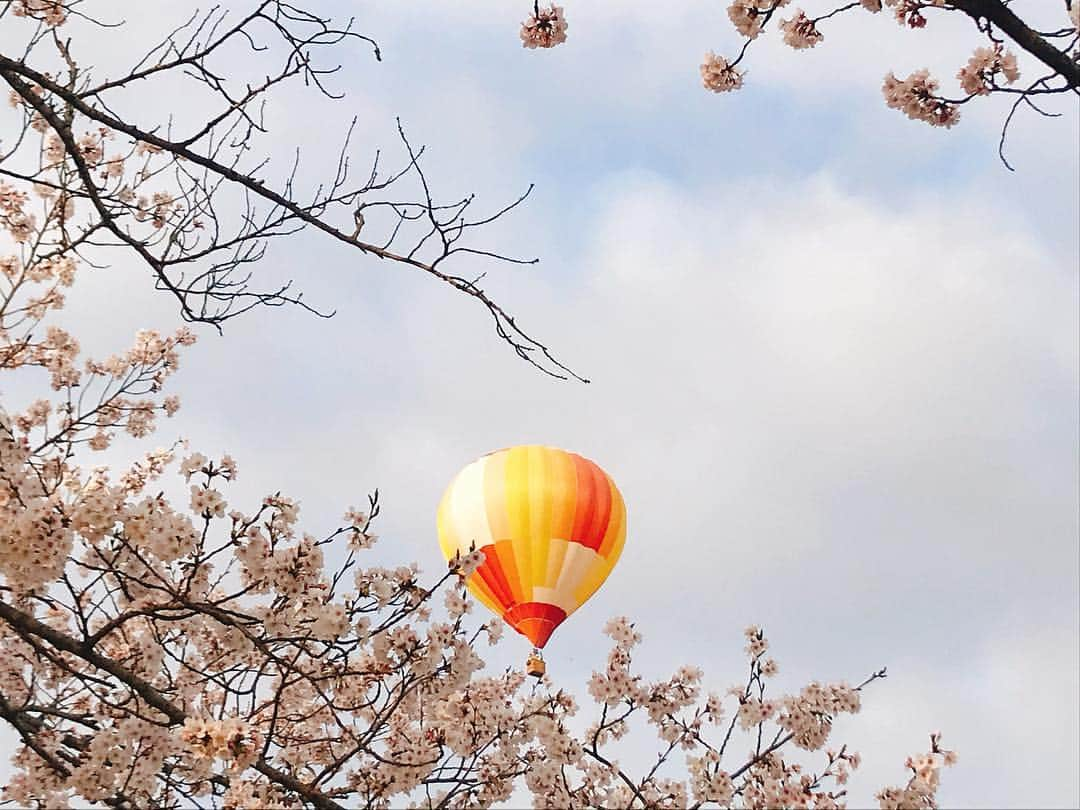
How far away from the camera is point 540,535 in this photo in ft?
55.0

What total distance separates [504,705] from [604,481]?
12.4 meters

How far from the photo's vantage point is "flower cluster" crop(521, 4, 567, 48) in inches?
215

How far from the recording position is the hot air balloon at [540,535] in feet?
54.9

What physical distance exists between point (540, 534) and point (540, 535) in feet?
0.04

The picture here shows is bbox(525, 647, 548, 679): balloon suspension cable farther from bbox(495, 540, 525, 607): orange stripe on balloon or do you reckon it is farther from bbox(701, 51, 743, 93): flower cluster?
bbox(701, 51, 743, 93): flower cluster

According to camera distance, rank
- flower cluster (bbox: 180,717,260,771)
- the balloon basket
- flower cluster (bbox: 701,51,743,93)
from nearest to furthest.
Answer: flower cluster (bbox: 180,717,260,771) < flower cluster (bbox: 701,51,743,93) < the balloon basket

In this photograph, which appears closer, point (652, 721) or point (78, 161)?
point (78, 161)

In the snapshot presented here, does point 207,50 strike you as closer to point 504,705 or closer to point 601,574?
point 504,705

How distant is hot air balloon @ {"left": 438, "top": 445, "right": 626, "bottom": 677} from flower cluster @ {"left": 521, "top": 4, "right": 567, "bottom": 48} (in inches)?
460

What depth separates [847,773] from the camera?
209 inches

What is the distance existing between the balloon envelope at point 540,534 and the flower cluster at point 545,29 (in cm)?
1157

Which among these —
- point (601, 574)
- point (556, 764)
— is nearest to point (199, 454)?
point (556, 764)

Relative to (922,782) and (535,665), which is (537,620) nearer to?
(535,665)

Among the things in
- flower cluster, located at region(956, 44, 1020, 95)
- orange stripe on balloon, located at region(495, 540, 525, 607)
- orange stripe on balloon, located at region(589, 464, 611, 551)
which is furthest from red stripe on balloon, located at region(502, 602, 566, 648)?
flower cluster, located at region(956, 44, 1020, 95)
